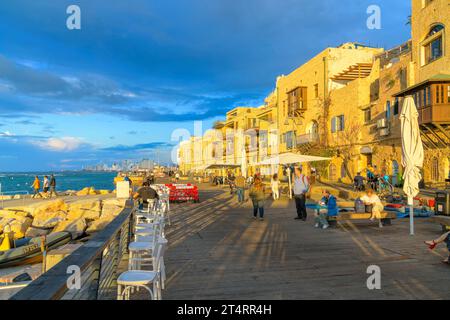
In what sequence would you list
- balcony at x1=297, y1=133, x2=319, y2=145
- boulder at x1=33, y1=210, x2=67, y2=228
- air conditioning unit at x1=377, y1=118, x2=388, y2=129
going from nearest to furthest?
boulder at x1=33, y1=210, x2=67, y2=228, air conditioning unit at x1=377, y1=118, x2=388, y2=129, balcony at x1=297, y1=133, x2=319, y2=145

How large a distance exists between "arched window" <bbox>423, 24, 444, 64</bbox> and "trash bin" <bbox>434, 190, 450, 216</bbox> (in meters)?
14.8

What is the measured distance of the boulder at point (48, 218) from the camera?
65.2 ft

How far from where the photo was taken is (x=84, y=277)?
3.96 m

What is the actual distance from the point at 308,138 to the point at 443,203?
28.0 meters

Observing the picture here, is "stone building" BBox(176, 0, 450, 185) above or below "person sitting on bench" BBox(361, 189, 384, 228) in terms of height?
above

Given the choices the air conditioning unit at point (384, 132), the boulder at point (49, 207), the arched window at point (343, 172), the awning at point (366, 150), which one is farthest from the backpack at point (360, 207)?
the arched window at point (343, 172)

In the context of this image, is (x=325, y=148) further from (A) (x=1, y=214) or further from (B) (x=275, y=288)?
(B) (x=275, y=288)

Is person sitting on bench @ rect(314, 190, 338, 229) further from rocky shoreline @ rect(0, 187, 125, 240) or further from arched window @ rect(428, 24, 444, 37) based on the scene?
arched window @ rect(428, 24, 444, 37)

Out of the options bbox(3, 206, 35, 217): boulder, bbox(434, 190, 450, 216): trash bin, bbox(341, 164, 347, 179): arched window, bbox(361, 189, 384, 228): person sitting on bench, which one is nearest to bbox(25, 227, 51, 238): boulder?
bbox(3, 206, 35, 217): boulder

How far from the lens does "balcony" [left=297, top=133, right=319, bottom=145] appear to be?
38.0 metres

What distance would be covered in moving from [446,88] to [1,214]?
2679 cm

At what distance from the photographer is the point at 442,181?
2248cm

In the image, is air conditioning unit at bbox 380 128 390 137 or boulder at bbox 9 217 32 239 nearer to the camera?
boulder at bbox 9 217 32 239
